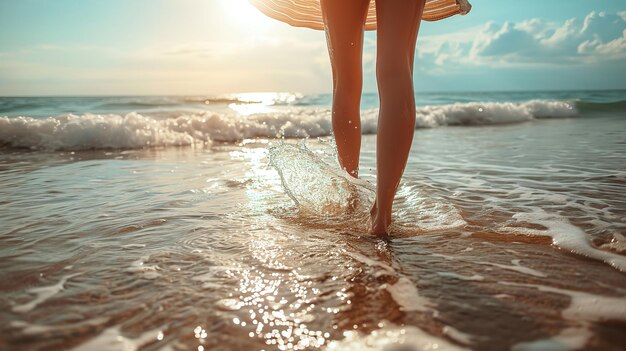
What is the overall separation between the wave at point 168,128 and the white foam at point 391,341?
6.40 m

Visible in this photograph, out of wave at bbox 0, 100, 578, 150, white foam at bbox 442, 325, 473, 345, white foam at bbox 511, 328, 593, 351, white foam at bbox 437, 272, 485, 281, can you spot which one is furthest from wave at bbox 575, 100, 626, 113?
white foam at bbox 442, 325, 473, 345

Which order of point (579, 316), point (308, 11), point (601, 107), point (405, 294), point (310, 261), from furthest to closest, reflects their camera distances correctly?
point (601, 107) → point (308, 11) → point (310, 261) → point (405, 294) → point (579, 316)

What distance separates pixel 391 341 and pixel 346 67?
5.47 ft

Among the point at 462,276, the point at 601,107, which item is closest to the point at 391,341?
the point at 462,276

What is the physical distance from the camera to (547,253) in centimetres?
180

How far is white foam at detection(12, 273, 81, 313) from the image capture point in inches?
51.9

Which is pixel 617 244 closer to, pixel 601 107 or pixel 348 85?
pixel 348 85

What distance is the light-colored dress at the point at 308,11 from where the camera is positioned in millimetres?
3324

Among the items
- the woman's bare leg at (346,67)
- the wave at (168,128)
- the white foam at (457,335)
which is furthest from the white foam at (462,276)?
the wave at (168,128)

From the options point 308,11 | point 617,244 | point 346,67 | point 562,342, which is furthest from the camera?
point 308,11

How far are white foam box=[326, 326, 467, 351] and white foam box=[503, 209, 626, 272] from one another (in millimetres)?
892

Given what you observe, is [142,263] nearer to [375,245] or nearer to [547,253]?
[375,245]

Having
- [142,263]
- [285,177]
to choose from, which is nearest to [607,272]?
[142,263]

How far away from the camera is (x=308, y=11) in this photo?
350cm
